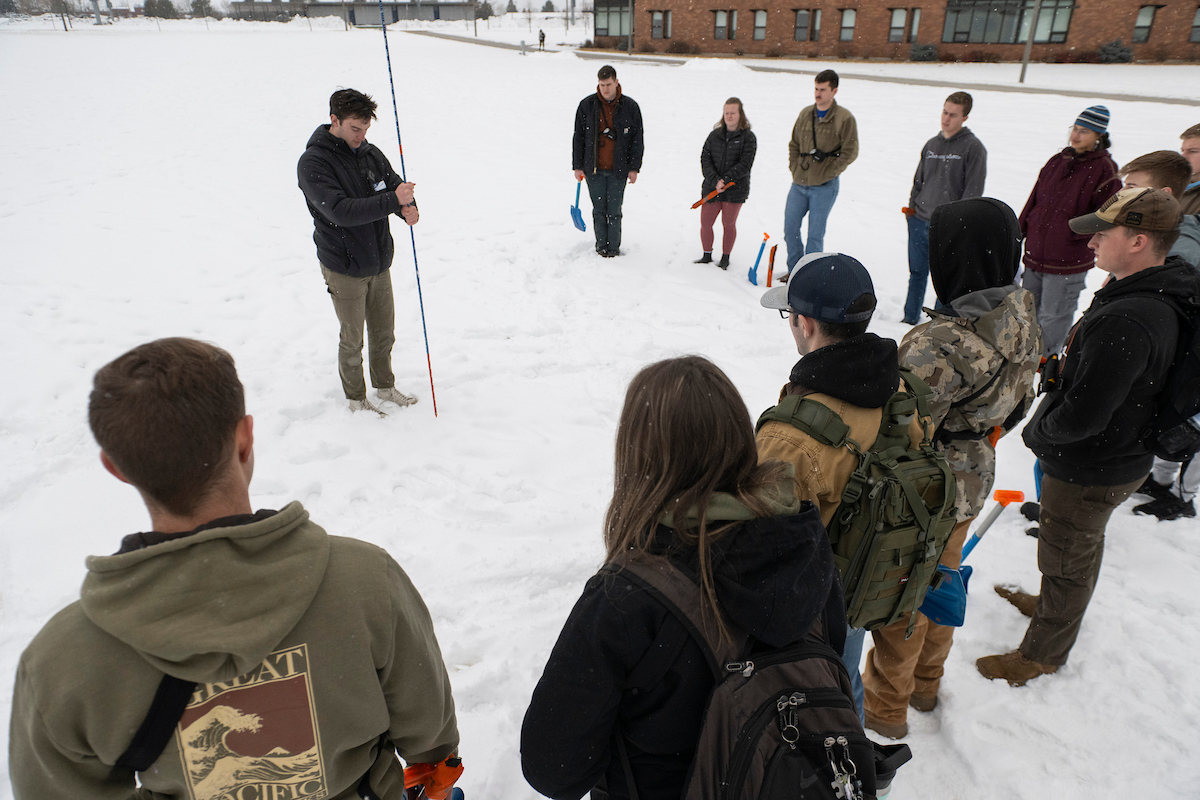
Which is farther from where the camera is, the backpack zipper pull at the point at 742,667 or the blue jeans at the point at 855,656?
the blue jeans at the point at 855,656

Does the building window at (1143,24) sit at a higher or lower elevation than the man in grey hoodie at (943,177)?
higher

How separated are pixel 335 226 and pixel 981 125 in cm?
1366

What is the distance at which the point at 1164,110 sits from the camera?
1420 centimetres

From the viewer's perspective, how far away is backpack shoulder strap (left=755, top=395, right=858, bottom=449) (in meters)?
1.93

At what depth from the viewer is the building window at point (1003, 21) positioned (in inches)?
1055

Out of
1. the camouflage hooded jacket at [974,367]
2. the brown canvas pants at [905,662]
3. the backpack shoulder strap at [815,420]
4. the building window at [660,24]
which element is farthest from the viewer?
the building window at [660,24]

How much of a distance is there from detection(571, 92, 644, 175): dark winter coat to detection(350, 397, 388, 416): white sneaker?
4009 millimetres

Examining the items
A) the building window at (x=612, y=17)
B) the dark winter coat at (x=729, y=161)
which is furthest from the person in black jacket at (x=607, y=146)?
the building window at (x=612, y=17)

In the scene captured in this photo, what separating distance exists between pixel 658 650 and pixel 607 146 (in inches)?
276

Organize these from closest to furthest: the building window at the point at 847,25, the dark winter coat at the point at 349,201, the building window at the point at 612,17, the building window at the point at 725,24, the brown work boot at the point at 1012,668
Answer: the brown work boot at the point at 1012,668, the dark winter coat at the point at 349,201, the building window at the point at 847,25, the building window at the point at 725,24, the building window at the point at 612,17

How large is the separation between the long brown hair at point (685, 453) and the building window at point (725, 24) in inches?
1430

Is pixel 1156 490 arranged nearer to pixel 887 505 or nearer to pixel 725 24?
pixel 887 505

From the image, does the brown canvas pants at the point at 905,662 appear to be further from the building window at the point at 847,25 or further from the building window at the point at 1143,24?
the building window at the point at 847,25

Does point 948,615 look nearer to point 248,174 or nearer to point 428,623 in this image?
Answer: point 428,623
